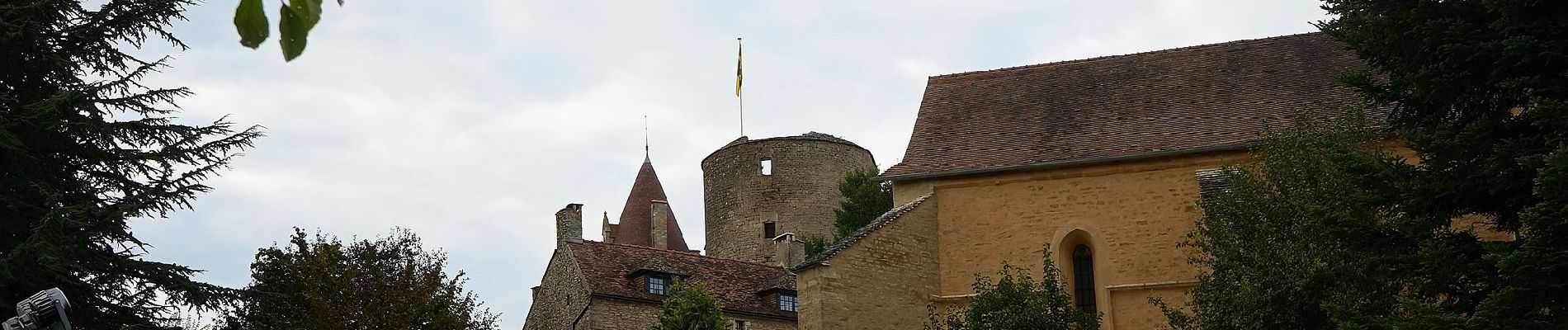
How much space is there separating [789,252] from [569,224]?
24.3ft

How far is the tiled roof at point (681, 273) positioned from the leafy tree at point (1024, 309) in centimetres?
1602

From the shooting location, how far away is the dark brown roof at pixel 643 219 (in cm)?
5622

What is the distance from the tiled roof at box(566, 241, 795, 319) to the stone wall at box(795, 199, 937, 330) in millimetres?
12685

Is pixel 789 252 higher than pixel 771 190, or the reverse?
pixel 771 190

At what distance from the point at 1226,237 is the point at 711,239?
118 feet

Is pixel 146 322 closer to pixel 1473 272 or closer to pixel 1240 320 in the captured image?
pixel 1240 320

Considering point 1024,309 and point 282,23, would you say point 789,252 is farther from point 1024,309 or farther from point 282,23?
point 282,23

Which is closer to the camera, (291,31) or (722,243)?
(291,31)

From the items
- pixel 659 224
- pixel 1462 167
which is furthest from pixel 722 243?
pixel 1462 167

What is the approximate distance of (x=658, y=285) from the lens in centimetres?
3397

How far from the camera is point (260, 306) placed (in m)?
21.6

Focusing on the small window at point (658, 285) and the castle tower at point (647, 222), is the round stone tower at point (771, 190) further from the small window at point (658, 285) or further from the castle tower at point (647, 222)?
the small window at point (658, 285)

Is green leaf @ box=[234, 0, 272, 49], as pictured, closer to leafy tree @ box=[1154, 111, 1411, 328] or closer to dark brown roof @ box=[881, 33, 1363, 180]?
leafy tree @ box=[1154, 111, 1411, 328]

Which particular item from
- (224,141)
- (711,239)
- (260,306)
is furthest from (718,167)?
(224,141)
